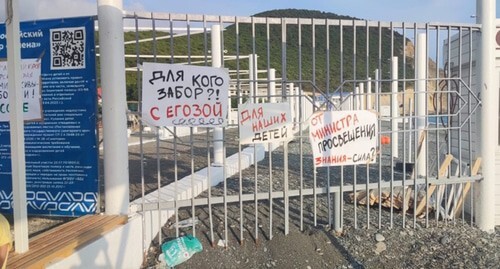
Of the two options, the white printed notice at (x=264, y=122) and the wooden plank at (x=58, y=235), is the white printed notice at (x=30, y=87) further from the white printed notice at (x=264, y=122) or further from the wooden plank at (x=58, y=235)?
the white printed notice at (x=264, y=122)

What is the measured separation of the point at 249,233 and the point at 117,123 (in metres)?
1.96

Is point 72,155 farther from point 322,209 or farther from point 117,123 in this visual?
point 322,209

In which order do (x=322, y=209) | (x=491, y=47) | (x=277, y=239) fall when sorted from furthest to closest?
(x=322, y=209) < (x=491, y=47) < (x=277, y=239)

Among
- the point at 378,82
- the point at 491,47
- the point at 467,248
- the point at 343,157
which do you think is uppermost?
the point at 491,47

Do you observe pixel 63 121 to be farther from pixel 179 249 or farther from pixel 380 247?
pixel 380 247

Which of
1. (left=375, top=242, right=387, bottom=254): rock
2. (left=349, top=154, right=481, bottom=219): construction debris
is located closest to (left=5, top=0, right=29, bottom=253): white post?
(left=375, top=242, right=387, bottom=254): rock

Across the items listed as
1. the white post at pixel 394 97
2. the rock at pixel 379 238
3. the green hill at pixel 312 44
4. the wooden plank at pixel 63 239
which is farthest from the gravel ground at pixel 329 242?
the green hill at pixel 312 44

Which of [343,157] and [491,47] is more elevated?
[491,47]

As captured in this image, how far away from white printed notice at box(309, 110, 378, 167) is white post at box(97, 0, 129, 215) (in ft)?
6.74

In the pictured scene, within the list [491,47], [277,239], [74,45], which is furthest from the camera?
[491,47]

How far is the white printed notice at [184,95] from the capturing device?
4.98 metres

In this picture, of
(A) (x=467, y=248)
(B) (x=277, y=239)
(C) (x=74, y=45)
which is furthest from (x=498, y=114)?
(C) (x=74, y=45)

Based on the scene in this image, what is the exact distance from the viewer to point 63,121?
5125mm

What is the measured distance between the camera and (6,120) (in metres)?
5.24
